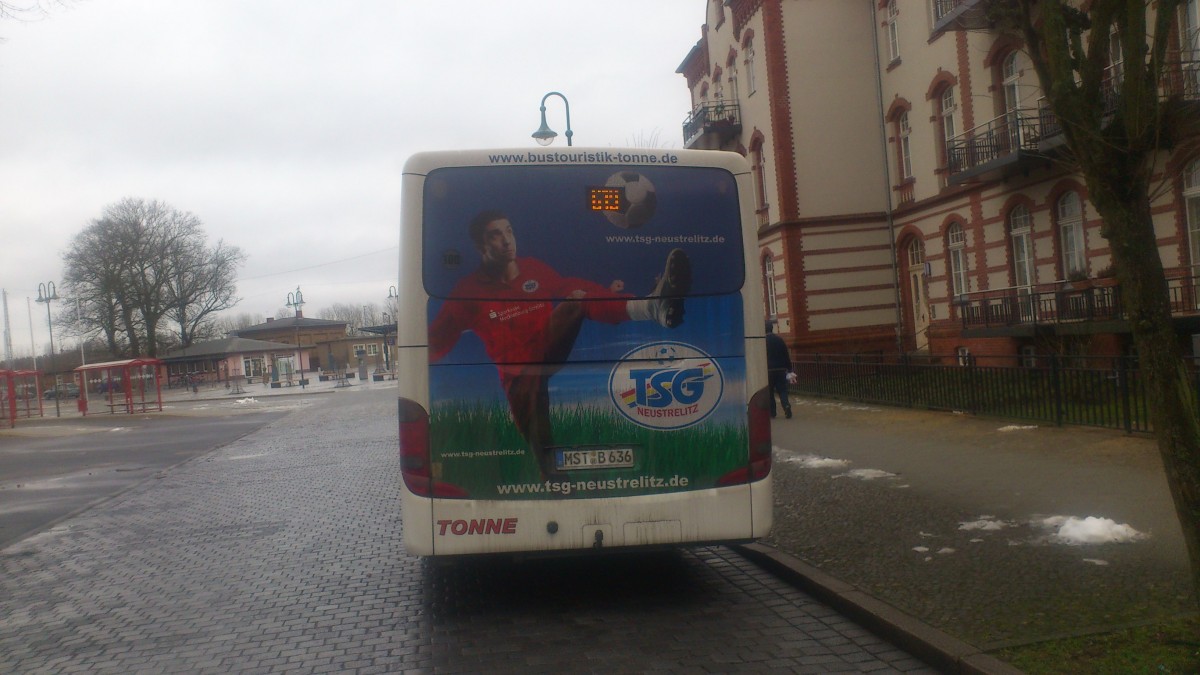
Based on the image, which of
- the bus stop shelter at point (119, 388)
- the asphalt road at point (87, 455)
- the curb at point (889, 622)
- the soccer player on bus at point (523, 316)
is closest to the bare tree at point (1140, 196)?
the curb at point (889, 622)

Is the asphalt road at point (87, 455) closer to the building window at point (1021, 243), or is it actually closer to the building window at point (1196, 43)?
the building window at point (1196, 43)

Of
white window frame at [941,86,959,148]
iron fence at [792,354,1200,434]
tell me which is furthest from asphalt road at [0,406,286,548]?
white window frame at [941,86,959,148]

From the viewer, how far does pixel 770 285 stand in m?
33.8

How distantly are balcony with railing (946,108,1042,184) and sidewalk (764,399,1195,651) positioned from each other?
988 centimetres

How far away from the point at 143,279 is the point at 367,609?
75890mm

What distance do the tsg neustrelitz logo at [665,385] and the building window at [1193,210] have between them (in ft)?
50.0

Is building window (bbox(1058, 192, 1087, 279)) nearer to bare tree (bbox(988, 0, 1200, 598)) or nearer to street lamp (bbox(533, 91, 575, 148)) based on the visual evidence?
street lamp (bbox(533, 91, 575, 148))

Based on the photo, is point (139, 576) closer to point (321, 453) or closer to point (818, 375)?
point (321, 453)

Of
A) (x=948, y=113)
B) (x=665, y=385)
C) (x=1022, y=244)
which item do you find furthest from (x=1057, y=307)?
(x=665, y=385)

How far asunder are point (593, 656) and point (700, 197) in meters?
3.08

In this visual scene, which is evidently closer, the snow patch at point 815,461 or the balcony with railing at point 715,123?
the snow patch at point 815,461

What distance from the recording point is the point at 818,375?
2217 centimetres

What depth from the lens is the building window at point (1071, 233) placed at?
21.8 metres

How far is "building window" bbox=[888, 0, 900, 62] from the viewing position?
2952 cm
